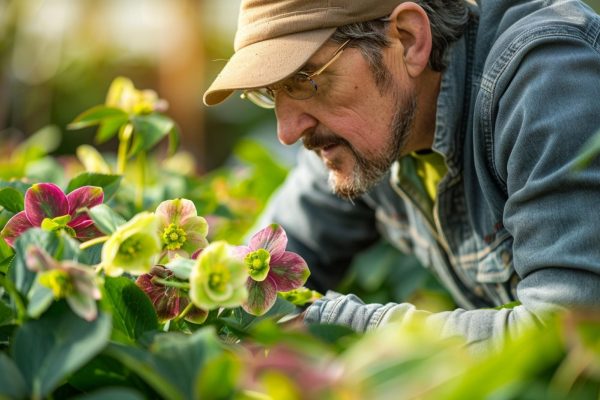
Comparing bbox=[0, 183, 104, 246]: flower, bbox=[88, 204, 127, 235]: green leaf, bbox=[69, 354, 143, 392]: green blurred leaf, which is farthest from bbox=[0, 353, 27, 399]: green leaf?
bbox=[0, 183, 104, 246]: flower

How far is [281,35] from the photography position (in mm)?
1845

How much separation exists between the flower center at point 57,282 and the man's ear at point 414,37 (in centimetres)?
125

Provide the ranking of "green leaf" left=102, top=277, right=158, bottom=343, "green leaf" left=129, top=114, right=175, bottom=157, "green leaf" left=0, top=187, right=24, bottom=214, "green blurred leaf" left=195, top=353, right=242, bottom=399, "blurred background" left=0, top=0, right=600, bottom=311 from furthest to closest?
"blurred background" left=0, top=0, right=600, bottom=311 < "green leaf" left=129, top=114, right=175, bottom=157 < "green leaf" left=0, top=187, right=24, bottom=214 < "green leaf" left=102, top=277, right=158, bottom=343 < "green blurred leaf" left=195, top=353, right=242, bottom=399

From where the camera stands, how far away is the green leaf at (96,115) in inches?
74.8

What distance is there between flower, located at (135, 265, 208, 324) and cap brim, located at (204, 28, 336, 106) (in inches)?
28.3

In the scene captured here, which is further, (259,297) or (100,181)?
(100,181)

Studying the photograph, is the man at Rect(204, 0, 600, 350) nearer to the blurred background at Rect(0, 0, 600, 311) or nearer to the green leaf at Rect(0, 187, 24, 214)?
the blurred background at Rect(0, 0, 600, 311)

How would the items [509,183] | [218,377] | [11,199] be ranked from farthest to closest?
[509,183] → [11,199] → [218,377]

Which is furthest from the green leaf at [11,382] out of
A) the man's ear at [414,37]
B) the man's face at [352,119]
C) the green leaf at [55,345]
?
the man's ear at [414,37]

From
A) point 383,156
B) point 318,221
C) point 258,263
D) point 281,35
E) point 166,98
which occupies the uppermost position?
point 281,35

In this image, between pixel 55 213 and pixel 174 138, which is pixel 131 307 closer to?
pixel 55 213

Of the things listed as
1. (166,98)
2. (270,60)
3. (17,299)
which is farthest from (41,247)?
(166,98)

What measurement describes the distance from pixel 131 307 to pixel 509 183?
0.87 m

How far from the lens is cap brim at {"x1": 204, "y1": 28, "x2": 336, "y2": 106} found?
1778mm
